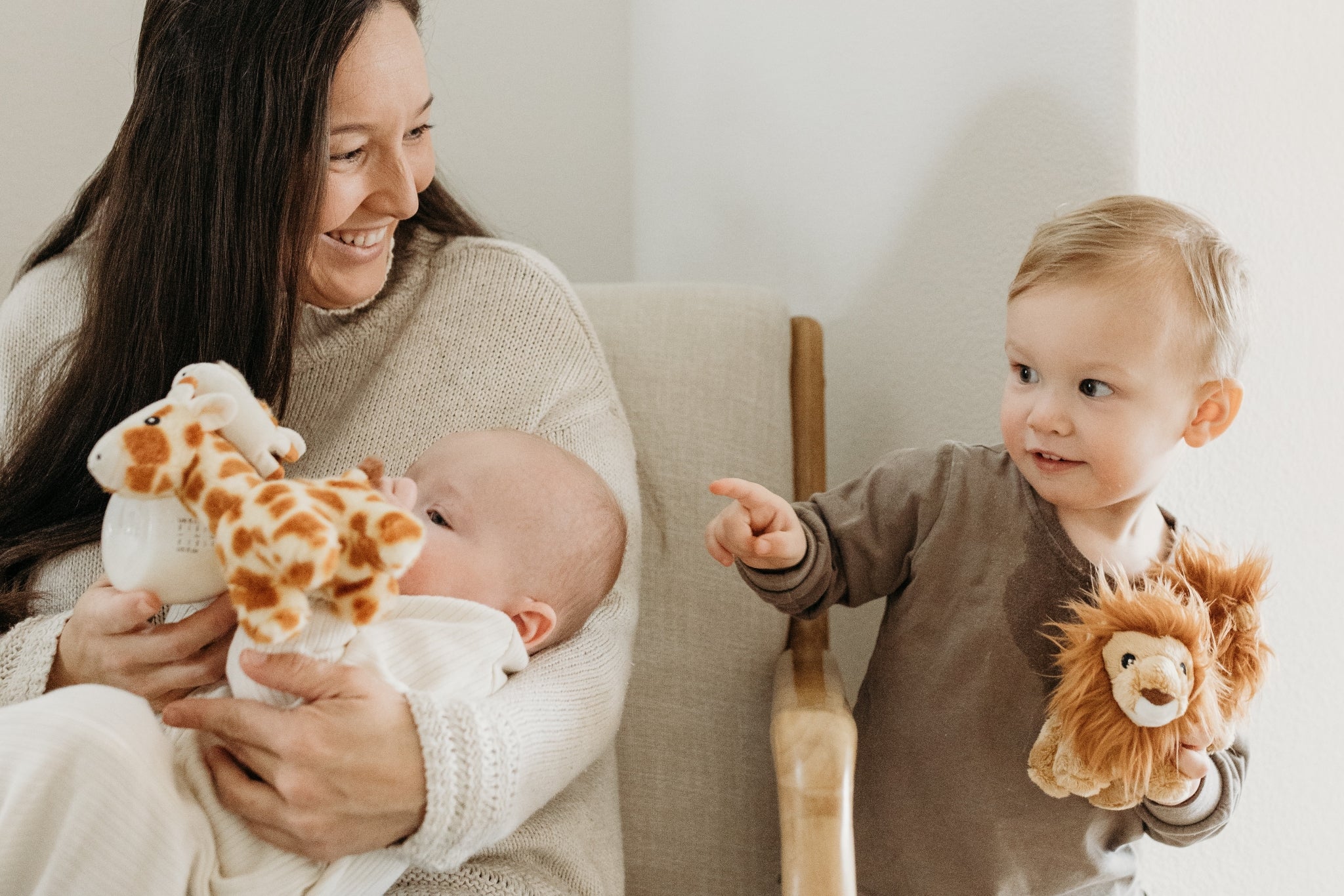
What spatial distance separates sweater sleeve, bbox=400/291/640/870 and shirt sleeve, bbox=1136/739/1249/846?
1.78 feet

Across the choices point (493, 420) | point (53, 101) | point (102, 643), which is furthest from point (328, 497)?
point (53, 101)

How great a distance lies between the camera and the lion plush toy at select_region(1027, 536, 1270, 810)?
0.92 meters

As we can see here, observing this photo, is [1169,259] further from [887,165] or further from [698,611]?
[698,611]

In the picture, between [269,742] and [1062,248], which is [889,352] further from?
[269,742]

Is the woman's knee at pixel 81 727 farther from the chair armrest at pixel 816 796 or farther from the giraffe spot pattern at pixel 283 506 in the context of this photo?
the chair armrest at pixel 816 796

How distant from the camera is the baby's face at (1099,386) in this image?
927 mm

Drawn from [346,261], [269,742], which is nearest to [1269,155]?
[346,261]

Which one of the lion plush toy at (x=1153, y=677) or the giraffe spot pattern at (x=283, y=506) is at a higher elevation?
the giraffe spot pattern at (x=283, y=506)

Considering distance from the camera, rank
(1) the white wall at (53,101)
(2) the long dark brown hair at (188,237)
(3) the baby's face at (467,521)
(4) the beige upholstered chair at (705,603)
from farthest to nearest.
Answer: (1) the white wall at (53,101) → (4) the beige upholstered chair at (705,603) → (2) the long dark brown hair at (188,237) → (3) the baby's face at (467,521)

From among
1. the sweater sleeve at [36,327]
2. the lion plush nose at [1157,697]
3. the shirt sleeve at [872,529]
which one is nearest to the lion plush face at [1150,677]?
the lion plush nose at [1157,697]

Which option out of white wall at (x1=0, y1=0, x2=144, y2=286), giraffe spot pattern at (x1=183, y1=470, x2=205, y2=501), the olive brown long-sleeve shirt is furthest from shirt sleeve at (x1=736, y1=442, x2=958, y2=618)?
white wall at (x1=0, y1=0, x2=144, y2=286)

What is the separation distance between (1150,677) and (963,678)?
22cm

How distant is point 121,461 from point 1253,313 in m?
0.97

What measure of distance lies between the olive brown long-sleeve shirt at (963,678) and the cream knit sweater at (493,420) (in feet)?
0.76
